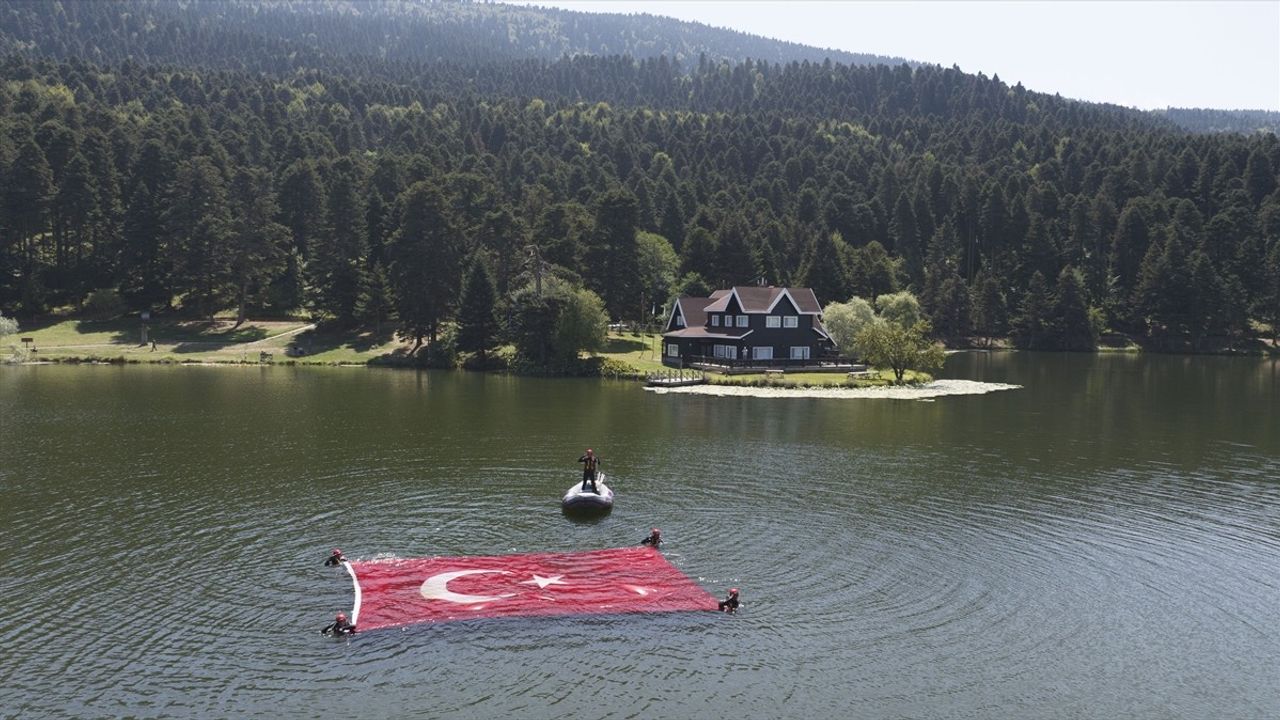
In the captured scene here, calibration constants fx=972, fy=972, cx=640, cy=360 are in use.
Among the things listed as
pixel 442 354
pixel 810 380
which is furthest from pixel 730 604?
pixel 442 354

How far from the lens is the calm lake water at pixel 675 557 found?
23.1 metres

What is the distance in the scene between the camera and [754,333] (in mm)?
102625

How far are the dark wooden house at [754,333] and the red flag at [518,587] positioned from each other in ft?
230

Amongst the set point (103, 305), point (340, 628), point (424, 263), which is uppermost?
point (424, 263)

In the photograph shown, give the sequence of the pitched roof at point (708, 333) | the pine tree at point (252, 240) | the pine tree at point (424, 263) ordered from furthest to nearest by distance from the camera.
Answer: the pine tree at point (252, 240) < the pine tree at point (424, 263) < the pitched roof at point (708, 333)

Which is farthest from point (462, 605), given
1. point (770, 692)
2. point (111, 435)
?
point (111, 435)

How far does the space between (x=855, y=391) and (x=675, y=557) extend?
54.4 meters

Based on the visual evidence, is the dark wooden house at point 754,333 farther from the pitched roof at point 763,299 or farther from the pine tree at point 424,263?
the pine tree at point 424,263

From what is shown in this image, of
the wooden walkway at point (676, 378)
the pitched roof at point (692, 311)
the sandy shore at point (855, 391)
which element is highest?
the pitched roof at point (692, 311)

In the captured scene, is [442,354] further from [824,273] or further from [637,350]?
[824,273]

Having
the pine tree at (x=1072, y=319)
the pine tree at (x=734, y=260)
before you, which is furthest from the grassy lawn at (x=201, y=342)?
the pine tree at (x=1072, y=319)

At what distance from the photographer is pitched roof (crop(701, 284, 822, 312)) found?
339 feet

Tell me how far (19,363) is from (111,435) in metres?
53.2

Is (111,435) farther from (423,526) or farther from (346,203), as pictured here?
(346,203)
